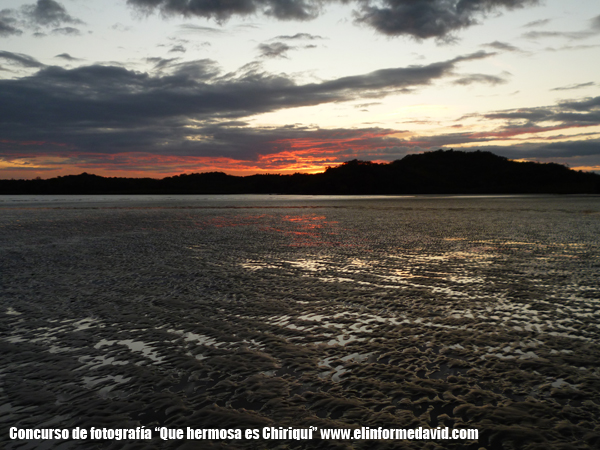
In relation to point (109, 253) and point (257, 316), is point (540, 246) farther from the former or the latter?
point (109, 253)

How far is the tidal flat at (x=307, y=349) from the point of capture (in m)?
5.61

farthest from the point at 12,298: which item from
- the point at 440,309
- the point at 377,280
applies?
the point at 440,309

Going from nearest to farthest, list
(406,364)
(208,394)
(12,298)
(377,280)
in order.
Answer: (208,394)
(406,364)
(12,298)
(377,280)

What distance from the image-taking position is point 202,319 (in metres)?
10.2

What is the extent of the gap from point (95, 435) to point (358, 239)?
21491 mm

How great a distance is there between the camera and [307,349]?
814cm

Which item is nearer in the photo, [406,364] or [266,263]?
[406,364]

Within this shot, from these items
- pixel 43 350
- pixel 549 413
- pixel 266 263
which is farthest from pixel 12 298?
pixel 549 413

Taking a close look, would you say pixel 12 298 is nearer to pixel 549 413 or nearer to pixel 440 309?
pixel 440 309

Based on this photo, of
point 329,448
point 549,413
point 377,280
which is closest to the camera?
point 329,448

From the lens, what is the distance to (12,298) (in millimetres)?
12211

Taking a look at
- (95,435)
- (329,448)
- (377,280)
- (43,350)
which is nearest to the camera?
(329,448)

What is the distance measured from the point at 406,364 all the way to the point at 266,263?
428 inches

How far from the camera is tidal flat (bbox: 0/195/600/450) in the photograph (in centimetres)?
561
